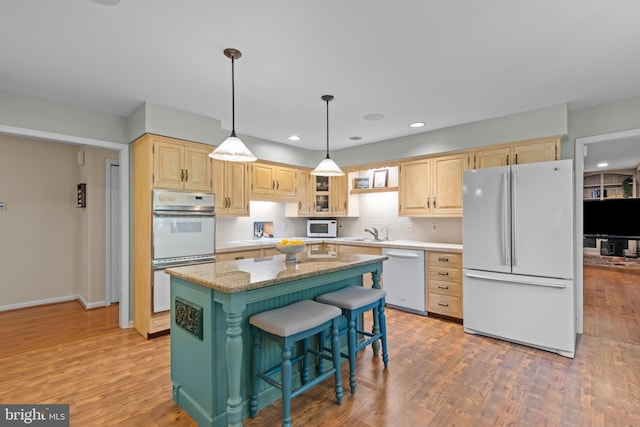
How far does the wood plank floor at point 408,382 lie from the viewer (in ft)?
6.60

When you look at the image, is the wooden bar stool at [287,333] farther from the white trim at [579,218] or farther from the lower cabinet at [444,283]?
the white trim at [579,218]

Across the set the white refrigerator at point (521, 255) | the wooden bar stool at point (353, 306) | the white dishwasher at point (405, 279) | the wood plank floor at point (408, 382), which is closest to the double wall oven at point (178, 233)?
the wood plank floor at point (408, 382)

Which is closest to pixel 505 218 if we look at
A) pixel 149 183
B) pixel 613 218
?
pixel 149 183

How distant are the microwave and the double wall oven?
6.54 feet

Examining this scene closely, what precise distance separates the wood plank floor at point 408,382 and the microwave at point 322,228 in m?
2.19

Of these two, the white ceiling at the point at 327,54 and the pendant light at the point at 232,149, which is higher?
the white ceiling at the point at 327,54

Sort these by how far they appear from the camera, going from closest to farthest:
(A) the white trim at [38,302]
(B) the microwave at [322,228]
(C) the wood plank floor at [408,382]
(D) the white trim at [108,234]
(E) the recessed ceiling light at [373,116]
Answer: (C) the wood plank floor at [408,382] < (E) the recessed ceiling light at [373,116] < (A) the white trim at [38,302] < (D) the white trim at [108,234] < (B) the microwave at [322,228]

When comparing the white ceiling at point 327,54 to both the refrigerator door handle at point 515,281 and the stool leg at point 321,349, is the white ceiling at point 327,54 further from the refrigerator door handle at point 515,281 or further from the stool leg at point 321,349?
the stool leg at point 321,349

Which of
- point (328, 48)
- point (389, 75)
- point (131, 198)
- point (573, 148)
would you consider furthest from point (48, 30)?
point (573, 148)

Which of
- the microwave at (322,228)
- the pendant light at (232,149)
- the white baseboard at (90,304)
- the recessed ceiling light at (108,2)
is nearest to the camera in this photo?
the recessed ceiling light at (108,2)

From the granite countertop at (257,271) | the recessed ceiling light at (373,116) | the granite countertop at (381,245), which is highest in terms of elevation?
the recessed ceiling light at (373,116)

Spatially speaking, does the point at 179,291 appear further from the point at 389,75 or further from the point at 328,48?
the point at 389,75

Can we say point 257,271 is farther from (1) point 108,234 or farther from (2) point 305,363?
(1) point 108,234

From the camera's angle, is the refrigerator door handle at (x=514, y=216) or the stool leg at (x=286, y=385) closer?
the stool leg at (x=286, y=385)
